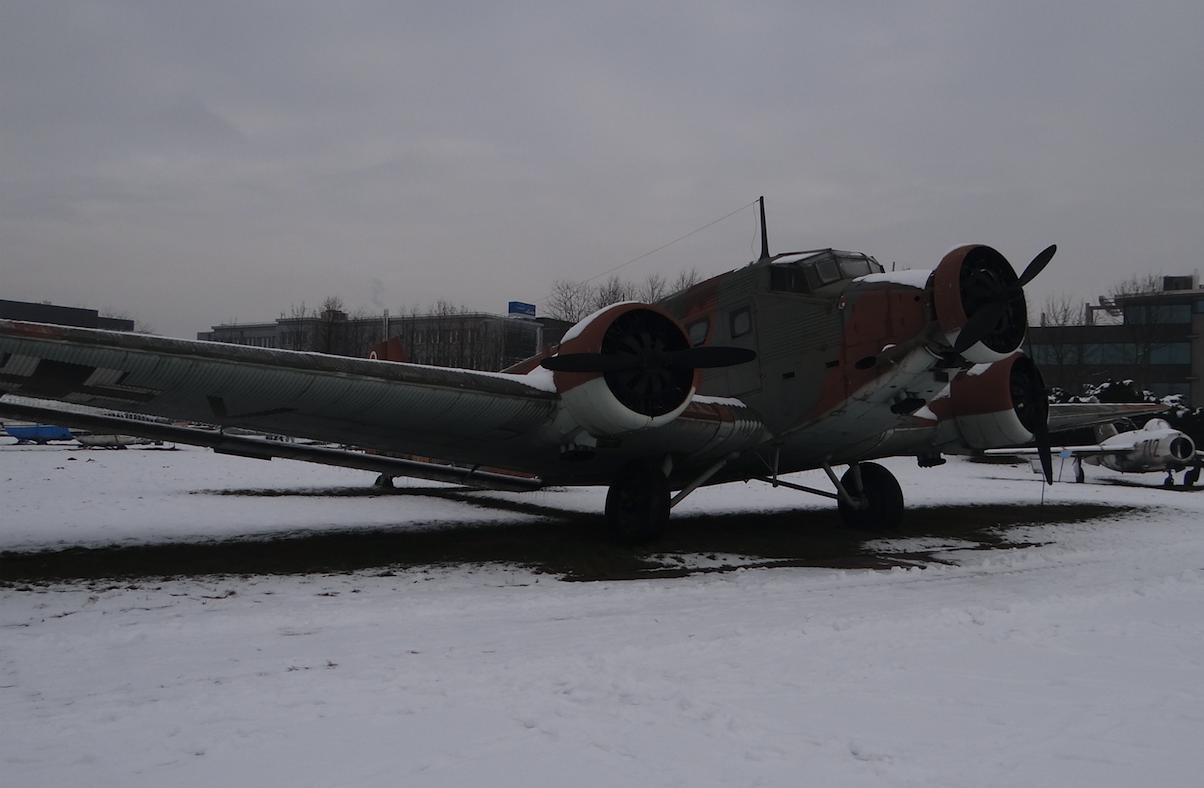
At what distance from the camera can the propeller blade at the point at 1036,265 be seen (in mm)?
9000

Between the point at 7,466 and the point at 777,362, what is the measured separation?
24.1 m

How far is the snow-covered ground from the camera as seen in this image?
10.5ft

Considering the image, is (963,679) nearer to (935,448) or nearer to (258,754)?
(258,754)

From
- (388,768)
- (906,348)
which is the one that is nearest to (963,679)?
(388,768)

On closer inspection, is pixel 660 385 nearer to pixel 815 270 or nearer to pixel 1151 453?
pixel 815 270

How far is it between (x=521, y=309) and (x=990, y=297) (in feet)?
281

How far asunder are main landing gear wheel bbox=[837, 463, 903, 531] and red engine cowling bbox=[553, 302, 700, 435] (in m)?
4.50

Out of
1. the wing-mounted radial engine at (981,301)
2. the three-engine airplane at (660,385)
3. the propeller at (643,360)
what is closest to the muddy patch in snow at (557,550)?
the three-engine airplane at (660,385)

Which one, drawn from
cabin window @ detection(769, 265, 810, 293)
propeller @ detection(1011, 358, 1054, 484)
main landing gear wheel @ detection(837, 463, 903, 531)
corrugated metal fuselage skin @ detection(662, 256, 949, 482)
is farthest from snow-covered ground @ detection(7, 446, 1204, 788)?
cabin window @ detection(769, 265, 810, 293)

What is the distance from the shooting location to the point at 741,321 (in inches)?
436

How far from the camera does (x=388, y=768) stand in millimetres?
3125

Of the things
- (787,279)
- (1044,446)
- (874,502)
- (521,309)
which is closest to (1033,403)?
(1044,446)

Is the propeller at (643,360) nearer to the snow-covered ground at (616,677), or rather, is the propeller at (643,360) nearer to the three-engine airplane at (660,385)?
the three-engine airplane at (660,385)

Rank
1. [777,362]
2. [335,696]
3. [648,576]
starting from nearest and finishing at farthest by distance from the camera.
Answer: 1. [335,696]
2. [648,576]
3. [777,362]
